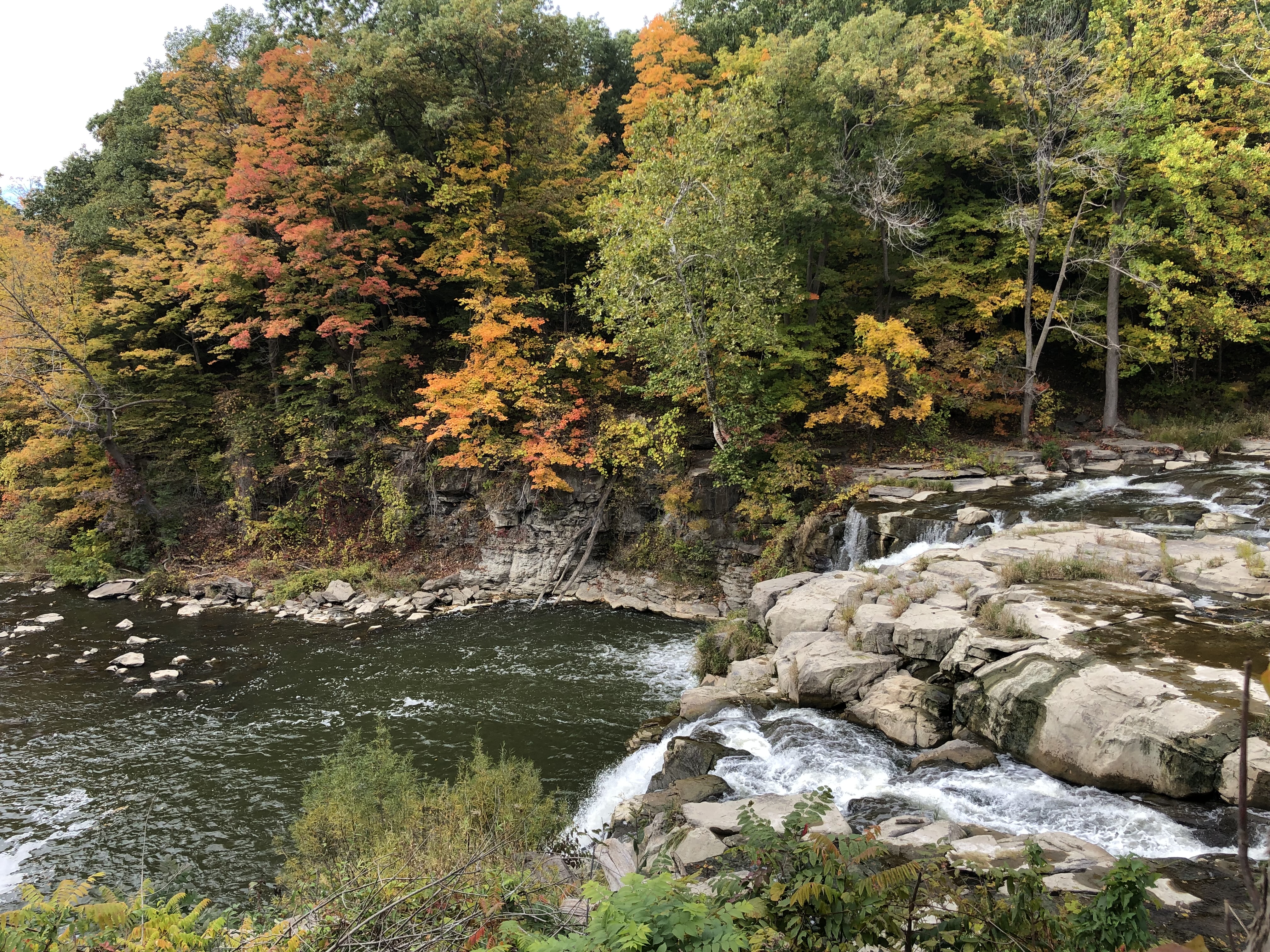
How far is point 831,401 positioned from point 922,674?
11.0m

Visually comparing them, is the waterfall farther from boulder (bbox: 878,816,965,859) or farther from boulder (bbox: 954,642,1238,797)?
boulder (bbox: 878,816,965,859)

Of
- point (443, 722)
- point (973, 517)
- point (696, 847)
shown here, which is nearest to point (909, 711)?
point (696, 847)

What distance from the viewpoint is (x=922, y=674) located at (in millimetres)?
8469

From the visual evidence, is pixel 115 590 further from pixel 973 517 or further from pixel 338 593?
pixel 973 517

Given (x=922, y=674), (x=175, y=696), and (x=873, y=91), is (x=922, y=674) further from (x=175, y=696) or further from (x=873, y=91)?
(x=873, y=91)

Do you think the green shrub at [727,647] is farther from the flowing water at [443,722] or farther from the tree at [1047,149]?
the tree at [1047,149]

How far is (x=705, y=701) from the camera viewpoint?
9.56 metres

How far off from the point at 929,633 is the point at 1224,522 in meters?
6.72

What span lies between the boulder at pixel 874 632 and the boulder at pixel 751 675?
137cm

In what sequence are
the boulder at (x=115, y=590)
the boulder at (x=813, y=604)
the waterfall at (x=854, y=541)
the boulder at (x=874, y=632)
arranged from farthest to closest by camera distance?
the boulder at (x=115, y=590), the waterfall at (x=854, y=541), the boulder at (x=813, y=604), the boulder at (x=874, y=632)

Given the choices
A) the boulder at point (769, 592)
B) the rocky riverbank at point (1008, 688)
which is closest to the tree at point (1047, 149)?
the rocky riverbank at point (1008, 688)

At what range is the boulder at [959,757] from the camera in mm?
6914

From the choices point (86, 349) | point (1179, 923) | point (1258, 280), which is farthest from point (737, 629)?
point (86, 349)

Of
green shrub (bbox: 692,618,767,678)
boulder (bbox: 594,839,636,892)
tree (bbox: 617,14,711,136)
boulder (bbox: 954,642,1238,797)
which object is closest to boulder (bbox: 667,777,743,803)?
boulder (bbox: 594,839,636,892)
